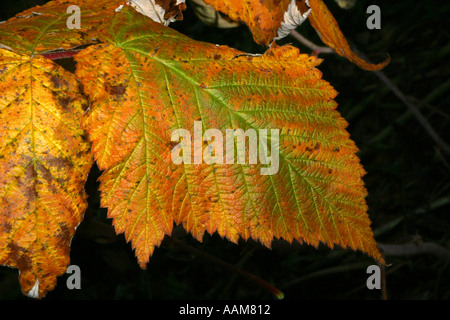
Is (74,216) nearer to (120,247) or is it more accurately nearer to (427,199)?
(120,247)

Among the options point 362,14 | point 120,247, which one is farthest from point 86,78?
point 362,14

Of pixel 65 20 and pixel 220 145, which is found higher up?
pixel 65 20

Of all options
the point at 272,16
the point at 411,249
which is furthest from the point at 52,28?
the point at 411,249

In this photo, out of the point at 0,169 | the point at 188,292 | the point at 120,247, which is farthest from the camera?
the point at 188,292

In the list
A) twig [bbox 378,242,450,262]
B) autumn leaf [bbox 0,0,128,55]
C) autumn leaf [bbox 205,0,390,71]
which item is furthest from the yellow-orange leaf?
twig [bbox 378,242,450,262]

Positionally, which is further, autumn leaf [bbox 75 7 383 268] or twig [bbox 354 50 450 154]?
twig [bbox 354 50 450 154]

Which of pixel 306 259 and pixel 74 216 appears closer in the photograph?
pixel 74 216

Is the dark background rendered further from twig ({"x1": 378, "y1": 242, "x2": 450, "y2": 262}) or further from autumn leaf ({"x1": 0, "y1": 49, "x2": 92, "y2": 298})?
autumn leaf ({"x1": 0, "y1": 49, "x2": 92, "y2": 298})
